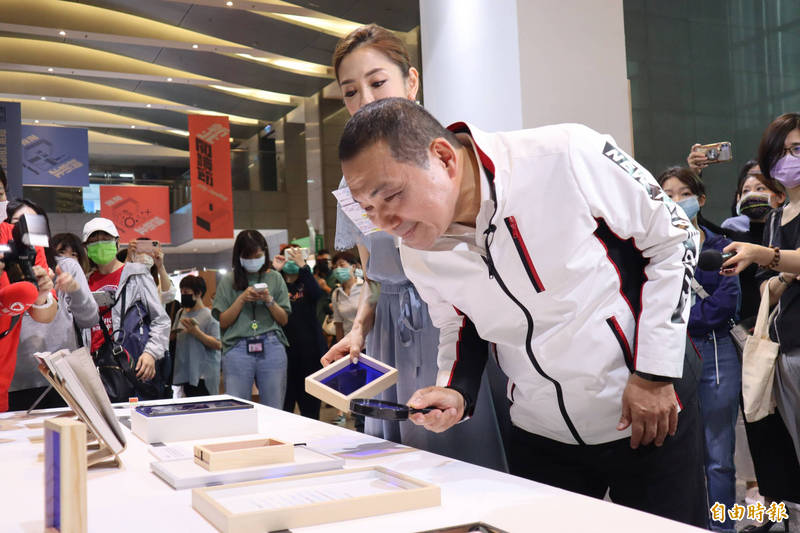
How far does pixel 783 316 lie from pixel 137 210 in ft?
40.0

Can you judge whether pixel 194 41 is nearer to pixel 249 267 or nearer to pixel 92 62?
pixel 92 62

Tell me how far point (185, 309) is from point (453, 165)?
14.6 ft

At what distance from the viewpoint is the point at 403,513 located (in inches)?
43.4

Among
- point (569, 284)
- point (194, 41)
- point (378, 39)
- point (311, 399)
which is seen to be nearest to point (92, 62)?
point (194, 41)

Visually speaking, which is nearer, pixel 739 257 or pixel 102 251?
pixel 739 257

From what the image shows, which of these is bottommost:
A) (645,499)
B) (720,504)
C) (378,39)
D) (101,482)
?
(720,504)

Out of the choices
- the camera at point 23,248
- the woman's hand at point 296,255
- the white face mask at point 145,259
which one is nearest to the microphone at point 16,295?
the camera at point 23,248

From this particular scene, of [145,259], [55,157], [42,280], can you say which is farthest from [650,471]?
[55,157]

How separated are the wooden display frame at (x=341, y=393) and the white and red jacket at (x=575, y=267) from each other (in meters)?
0.36

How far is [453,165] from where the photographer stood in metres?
1.34

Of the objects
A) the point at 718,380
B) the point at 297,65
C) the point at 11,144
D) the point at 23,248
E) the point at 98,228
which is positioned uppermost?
the point at 297,65

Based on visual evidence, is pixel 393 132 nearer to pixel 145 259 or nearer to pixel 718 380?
pixel 718 380

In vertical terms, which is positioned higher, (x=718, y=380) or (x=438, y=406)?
(x=438, y=406)

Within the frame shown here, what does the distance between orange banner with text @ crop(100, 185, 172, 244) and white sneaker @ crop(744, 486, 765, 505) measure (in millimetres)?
10913
